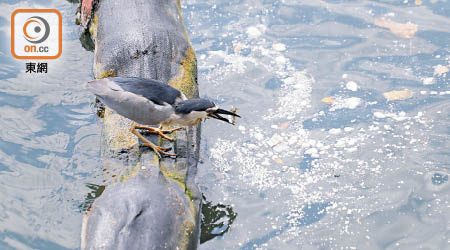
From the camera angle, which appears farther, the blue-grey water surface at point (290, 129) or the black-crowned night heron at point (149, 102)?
the blue-grey water surface at point (290, 129)

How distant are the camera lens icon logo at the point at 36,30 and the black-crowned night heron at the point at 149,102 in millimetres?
2475

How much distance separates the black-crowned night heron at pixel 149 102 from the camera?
4086 mm

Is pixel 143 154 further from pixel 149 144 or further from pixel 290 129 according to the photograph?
pixel 290 129

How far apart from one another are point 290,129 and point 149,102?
1911mm

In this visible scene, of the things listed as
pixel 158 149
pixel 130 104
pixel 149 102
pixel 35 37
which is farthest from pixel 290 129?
pixel 35 37

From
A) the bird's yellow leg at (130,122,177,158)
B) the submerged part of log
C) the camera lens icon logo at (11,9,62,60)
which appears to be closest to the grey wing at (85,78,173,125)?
the bird's yellow leg at (130,122,177,158)

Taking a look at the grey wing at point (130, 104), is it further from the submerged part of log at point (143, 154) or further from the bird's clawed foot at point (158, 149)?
the submerged part of log at point (143, 154)

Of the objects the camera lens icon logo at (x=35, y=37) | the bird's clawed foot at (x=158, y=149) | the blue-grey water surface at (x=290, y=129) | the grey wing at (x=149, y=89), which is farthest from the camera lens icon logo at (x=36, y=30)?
the bird's clawed foot at (x=158, y=149)

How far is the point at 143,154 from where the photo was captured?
4258mm

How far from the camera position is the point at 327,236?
4.56m

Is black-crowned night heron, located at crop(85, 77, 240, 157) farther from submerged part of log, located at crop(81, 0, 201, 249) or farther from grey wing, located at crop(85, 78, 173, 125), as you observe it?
submerged part of log, located at crop(81, 0, 201, 249)

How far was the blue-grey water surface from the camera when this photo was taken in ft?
15.2

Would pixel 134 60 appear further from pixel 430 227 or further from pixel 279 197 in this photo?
pixel 430 227

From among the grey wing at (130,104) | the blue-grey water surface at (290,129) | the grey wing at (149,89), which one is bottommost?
the blue-grey water surface at (290,129)
